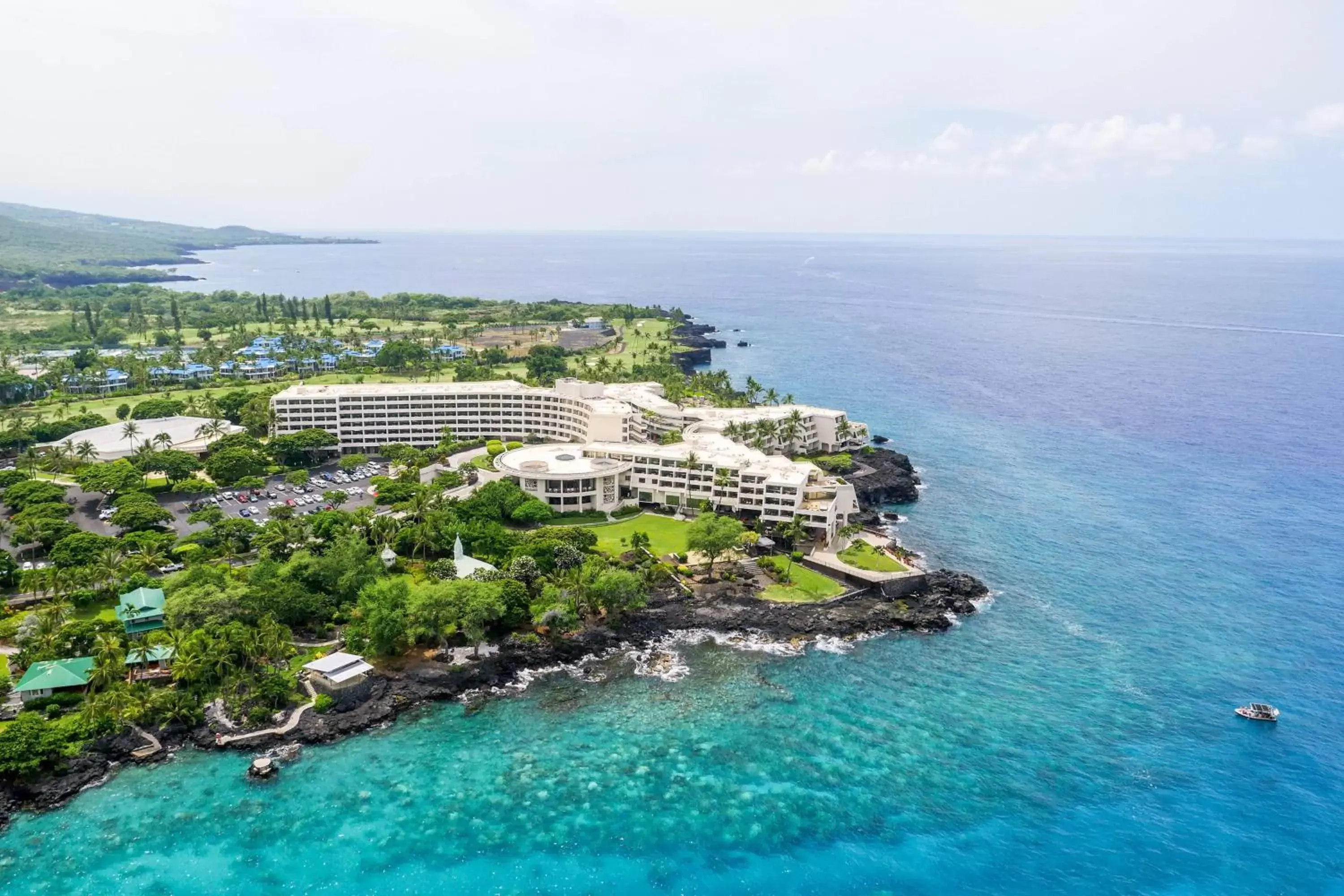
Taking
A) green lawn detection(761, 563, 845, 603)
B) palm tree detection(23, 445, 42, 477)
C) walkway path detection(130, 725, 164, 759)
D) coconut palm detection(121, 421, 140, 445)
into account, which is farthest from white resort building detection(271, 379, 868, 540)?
walkway path detection(130, 725, 164, 759)

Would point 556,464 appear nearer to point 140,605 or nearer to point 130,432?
point 140,605

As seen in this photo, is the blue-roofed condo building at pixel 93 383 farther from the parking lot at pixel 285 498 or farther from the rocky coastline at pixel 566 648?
the rocky coastline at pixel 566 648

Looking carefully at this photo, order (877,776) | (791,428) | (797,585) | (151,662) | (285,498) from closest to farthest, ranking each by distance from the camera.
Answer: (877,776) < (151,662) < (797,585) < (285,498) < (791,428)

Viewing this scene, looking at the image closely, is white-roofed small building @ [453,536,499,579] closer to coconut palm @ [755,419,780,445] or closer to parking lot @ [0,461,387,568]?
parking lot @ [0,461,387,568]

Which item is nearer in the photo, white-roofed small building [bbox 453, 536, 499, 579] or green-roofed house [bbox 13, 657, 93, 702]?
green-roofed house [bbox 13, 657, 93, 702]

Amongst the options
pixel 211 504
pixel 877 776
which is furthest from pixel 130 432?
pixel 877 776

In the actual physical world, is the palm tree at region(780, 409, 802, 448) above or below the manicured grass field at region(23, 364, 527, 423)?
above

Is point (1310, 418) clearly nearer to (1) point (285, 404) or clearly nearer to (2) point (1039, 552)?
(2) point (1039, 552)
